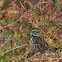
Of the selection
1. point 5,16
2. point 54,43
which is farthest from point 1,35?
point 54,43

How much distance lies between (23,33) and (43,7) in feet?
2.46

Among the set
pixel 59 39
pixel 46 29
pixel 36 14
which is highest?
pixel 36 14

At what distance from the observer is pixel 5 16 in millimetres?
2377

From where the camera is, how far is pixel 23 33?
2.46 meters

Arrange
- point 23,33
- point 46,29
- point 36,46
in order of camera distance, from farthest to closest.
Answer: point 46,29, point 23,33, point 36,46

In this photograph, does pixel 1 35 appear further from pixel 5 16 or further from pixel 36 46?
pixel 36 46

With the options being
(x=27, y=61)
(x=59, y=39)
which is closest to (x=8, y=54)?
(x=27, y=61)

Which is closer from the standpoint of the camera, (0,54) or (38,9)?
(0,54)

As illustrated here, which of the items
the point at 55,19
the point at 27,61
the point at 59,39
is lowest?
the point at 27,61

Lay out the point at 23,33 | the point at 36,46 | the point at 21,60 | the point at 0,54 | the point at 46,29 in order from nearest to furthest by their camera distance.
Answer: the point at 0,54 < the point at 21,60 < the point at 36,46 < the point at 23,33 < the point at 46,29

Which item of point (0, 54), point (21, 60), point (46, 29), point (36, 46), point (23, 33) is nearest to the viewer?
point (0, 54)

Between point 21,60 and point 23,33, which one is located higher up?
point 23,33

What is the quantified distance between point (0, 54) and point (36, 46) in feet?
2.10

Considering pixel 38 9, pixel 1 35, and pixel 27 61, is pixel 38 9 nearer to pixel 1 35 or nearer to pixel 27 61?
pixel 1 35
